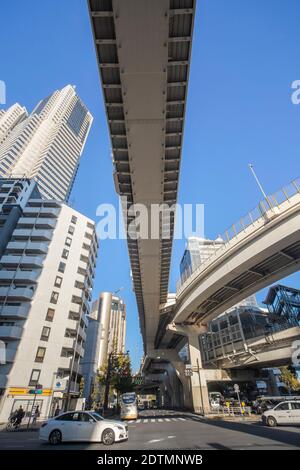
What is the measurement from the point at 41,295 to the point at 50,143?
285ft

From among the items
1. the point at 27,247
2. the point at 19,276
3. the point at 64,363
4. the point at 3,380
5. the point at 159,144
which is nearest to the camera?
the point at 159,144

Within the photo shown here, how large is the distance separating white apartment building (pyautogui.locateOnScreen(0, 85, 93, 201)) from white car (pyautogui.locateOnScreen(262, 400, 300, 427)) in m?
82.5

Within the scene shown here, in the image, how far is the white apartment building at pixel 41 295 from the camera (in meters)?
31.4

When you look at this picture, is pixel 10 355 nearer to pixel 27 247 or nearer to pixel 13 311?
pixel 13 311

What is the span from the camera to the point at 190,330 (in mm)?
37906

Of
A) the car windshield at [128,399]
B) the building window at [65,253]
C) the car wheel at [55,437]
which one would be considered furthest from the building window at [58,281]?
the car wheel at [55,437]

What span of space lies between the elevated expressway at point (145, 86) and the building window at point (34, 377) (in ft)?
89.4

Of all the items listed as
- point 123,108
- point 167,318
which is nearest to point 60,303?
point 167,318

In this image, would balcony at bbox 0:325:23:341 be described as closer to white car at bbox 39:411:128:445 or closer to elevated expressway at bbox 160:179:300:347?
elevated expressway at bbox 160:179:300:347

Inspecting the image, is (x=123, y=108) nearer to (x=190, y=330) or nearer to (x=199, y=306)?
(x=199, y=306)

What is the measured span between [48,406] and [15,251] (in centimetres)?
2338

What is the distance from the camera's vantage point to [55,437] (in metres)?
10.6

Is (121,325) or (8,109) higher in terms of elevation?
(8,109)

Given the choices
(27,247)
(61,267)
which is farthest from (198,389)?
(27,247)
